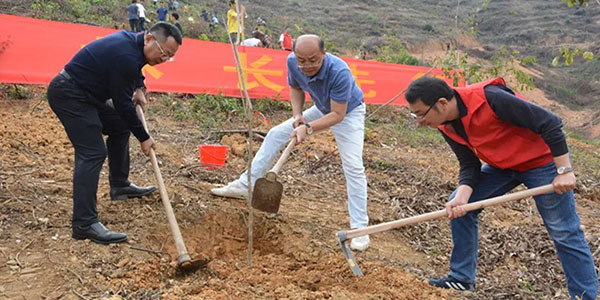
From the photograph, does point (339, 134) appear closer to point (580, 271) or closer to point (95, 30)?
point (580, 271)

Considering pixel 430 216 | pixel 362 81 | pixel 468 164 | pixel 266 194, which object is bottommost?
pixel 362 81

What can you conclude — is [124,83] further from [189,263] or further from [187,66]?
Answer: [187,66]

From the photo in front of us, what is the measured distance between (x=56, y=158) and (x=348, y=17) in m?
29.2

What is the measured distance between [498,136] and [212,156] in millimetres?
3014

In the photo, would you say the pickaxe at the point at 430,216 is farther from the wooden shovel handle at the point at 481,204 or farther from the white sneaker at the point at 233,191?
the white sneaker at the point at 233,191

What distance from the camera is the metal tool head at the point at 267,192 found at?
323 cm

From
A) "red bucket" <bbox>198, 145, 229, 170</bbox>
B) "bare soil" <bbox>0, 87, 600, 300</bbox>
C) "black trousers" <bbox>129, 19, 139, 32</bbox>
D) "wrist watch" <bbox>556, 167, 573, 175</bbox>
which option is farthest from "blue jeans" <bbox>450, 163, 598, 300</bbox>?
"black trousers" <bbox>129, 19, 139, 32</bbox>

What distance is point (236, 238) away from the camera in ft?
11.7

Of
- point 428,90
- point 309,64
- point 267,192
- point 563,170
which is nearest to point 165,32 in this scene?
point 309,64

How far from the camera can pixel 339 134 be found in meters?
3.46

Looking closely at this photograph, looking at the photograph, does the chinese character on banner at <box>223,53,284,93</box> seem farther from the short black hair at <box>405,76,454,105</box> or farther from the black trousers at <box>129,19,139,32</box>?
the short black hair at <box>405,76,454,105</box>

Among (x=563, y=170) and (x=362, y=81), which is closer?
(x=563, y=170)

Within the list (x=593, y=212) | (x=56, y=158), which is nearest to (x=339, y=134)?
(x=56, y=158)

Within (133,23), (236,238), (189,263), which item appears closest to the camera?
(189,263)
